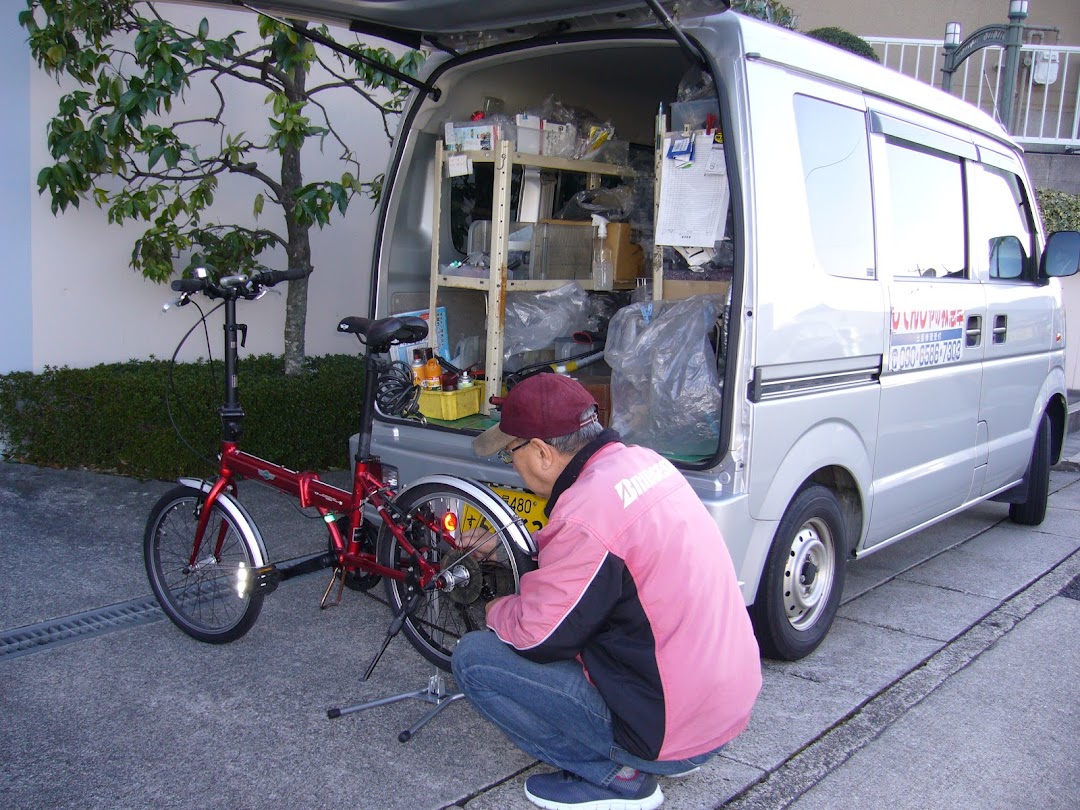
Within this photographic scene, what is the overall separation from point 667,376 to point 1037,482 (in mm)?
3367

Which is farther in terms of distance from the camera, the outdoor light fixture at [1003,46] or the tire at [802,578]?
the outdoor light fixture at [1003,46]

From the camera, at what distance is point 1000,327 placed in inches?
189

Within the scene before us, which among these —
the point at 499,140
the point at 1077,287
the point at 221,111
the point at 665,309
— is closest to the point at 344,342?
the point at 221,111

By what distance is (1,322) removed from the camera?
240 inches

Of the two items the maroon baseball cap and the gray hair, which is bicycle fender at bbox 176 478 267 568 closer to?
the maroon baseball cap

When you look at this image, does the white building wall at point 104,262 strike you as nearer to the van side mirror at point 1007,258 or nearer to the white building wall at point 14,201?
the white building wall at point 14,201

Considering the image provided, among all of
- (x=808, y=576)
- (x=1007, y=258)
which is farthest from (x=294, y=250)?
(x=1007, y=258)

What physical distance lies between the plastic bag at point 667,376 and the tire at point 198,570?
5.05 feet

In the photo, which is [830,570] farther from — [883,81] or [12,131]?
[12,131]

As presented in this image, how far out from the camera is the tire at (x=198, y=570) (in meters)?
3.66

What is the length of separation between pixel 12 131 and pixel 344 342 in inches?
109

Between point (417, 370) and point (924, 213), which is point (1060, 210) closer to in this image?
point (924, 213)

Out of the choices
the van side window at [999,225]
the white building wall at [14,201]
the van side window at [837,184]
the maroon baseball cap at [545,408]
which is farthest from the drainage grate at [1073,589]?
the white building wall at [14,201]

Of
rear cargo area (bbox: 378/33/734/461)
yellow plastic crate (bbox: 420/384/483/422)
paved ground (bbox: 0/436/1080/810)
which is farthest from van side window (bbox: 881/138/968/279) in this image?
yellow plastic crate (bbox: 420/384/483/422)
